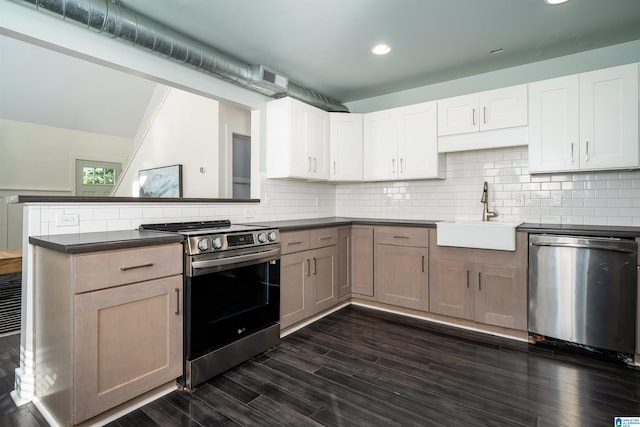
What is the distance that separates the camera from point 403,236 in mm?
3369

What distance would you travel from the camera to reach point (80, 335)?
5.31 feet

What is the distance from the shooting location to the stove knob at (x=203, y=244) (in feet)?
6.89

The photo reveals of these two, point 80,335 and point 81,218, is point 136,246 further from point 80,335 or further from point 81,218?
point 81,218

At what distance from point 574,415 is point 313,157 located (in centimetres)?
295

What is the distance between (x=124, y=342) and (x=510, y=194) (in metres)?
3.48

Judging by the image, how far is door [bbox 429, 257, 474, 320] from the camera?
302 centimetres

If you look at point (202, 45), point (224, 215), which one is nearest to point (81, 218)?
point (224, 215)

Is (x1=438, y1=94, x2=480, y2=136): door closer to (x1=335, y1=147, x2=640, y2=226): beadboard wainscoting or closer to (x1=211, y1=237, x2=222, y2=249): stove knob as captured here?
(x1=335, y1=147, x2=640, y2=226): beadboard wainscoting

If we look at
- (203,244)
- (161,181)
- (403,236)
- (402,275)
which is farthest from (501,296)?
(161,181)

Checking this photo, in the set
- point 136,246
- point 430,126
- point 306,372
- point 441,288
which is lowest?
point 306,372

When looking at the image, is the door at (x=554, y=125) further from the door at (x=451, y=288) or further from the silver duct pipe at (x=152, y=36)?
the silver duct pipe at (x=152, y=36)

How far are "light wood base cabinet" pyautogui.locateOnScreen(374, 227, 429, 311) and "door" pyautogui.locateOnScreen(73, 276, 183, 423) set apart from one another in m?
2.11

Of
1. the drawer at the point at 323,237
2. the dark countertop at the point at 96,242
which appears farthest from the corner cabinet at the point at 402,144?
the dark countertop at the point at 96,242

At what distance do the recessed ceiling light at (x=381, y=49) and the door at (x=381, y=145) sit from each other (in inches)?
33.5
